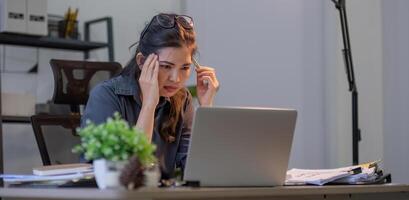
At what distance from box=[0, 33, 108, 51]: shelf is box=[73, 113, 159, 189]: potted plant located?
267cm

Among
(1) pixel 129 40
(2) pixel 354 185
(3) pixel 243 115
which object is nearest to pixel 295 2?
(1) pixel 129 40

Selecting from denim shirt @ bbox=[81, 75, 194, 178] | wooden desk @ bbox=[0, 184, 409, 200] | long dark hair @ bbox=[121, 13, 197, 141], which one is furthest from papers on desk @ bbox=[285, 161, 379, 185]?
long dark hair @ bbox=[121, 13, 197, 141]

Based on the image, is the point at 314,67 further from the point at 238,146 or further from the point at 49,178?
the point at 49,178

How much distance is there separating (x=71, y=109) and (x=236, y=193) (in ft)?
3.98

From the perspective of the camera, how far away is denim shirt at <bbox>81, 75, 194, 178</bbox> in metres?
1.91

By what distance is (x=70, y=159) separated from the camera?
7.23 feet

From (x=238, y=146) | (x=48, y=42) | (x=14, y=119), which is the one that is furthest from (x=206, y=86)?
(x=48, y=42)

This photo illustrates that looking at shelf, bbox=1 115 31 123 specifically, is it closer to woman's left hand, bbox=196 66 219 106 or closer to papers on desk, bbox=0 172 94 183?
woman's left hand, bbox=196 66 219 106

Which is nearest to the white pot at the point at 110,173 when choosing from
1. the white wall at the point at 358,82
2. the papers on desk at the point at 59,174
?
the papers on desk at the point at 59,174

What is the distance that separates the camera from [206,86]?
2.16 metres

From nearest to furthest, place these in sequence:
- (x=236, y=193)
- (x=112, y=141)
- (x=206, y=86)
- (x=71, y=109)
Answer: (x=112, y=141) < (x=236, y=193) < (x=206, y=86) < (x=71, y=109)

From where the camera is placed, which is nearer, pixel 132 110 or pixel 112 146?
pixel 112 146

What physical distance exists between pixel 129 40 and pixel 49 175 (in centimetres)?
297

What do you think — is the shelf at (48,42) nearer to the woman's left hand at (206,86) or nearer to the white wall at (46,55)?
the white wall at (46,55)
